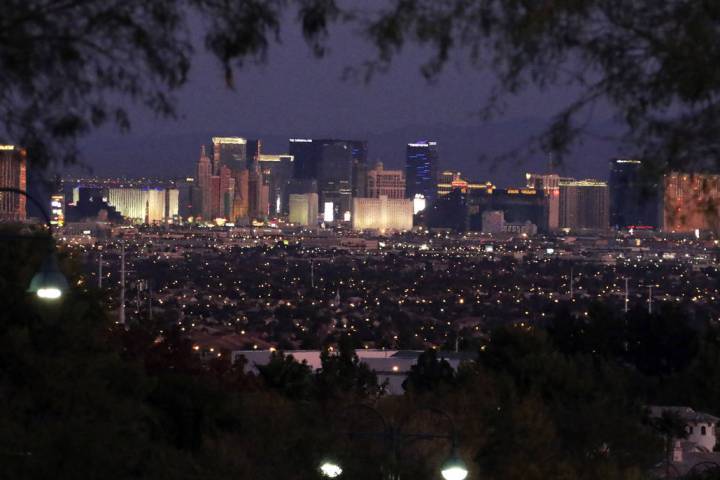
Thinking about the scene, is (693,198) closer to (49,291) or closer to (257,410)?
(49,291)

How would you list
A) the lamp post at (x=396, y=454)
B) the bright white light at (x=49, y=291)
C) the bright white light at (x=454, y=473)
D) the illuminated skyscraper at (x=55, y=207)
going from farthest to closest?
1. the lamp post at (x=396, y=454)
2. the bright white light at (x=454, y=473)
3. the illuminated skyscraper at (x=55, y=207)
4. the bright white light at (x=49, y=291)

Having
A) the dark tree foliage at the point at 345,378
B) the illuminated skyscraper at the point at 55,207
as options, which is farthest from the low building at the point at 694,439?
the illuminated skyscraper at the point at 55,207

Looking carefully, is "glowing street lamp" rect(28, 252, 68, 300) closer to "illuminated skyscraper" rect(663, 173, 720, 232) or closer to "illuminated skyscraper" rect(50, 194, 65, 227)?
"illuminated skyscraper" rect(50, 194, 65, 227)

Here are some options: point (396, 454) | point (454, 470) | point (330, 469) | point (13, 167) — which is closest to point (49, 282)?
point (13, 167)

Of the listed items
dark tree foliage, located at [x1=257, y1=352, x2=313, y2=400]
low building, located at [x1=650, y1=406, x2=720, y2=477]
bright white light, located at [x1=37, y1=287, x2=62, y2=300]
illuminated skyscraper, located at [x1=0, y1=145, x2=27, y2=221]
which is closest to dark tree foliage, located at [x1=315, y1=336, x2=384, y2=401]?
dark tree foliage, located at [x1=257, y1=352, x2=313, y2=400]

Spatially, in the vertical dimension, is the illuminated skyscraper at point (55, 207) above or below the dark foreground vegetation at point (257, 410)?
above

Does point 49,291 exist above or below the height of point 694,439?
above

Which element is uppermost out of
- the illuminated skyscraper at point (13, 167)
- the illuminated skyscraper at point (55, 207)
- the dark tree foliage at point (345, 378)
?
the illuminated skyscraper at point (13, 167)

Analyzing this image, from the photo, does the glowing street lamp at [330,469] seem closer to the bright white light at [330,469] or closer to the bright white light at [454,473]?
the bright white light at [330,469]

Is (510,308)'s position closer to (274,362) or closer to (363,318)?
(363,318)

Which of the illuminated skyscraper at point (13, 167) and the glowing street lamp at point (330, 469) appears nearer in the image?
the illuminated skyscraper at point (13, 167)
